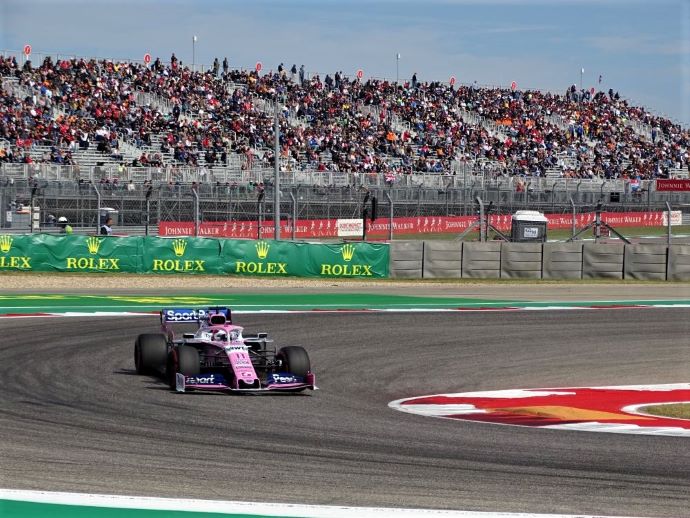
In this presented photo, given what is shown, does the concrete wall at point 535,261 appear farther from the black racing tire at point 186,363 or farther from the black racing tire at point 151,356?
the black racing tire at point 186,363

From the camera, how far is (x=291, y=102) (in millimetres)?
58719

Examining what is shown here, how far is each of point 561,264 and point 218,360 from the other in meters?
22.4

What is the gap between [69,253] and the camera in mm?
32938

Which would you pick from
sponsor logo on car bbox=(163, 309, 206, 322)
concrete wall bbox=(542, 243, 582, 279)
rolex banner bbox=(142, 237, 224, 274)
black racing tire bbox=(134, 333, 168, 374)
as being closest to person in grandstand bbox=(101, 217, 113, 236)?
rolex banner bbox=(142, 237, 224, 274)

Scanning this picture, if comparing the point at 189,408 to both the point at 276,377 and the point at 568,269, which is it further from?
the point at 568,269

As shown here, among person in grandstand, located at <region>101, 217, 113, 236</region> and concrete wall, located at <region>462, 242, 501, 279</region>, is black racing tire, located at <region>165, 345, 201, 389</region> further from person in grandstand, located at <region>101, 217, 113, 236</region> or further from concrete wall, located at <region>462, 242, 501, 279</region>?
person in grandstand, located at <region>101, 217, 113, 236</region>

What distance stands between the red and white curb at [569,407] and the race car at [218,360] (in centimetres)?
135

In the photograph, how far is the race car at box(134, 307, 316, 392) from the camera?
14.1m

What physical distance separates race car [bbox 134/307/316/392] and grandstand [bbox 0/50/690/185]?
83.1 feet

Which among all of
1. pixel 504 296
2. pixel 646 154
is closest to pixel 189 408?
pixel 504 296

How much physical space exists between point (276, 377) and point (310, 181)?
33176 millimetres

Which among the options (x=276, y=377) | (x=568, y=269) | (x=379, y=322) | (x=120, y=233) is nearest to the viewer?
(x=276, y=377)

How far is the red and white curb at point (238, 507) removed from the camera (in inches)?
307

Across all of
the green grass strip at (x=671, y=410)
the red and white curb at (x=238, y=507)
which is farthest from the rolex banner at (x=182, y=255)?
the red and white curb at (x=238, y=507)
